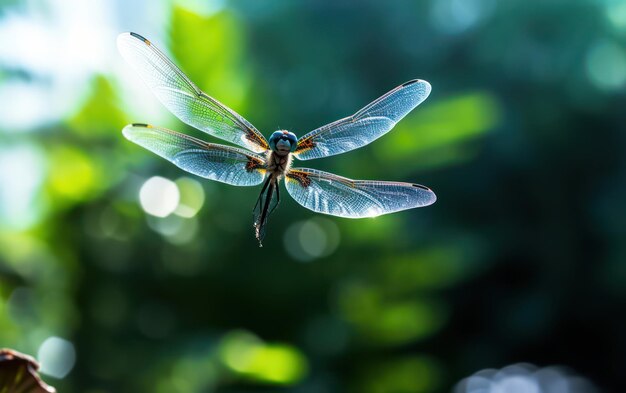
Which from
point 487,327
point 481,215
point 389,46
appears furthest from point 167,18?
point 487,327

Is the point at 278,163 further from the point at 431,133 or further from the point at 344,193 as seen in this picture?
the point at 431,133

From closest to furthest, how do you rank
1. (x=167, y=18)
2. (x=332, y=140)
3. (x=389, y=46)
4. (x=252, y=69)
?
1. (x=332, y=140)
2. (x=167, y=18)
3. (x=252, y=69)
4. (x=389, y=46)

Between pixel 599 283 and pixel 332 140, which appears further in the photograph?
pixel 599 283

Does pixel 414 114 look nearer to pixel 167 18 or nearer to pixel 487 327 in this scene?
pixel 167 18

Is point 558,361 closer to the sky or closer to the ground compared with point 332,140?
closer to the sky

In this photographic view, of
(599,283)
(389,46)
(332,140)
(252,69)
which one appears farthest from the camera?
(599,283)

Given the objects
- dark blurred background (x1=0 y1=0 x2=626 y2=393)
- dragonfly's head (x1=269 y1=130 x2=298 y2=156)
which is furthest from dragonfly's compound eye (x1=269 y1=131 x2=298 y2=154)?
dark blurred background (x1=0 y1=0 x2=626 y2=393)

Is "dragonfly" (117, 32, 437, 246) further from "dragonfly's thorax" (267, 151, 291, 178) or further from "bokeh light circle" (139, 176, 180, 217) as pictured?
"bokeh light circle" (139, 176, 180, 217)

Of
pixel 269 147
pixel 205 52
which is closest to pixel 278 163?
pixel 269 147
